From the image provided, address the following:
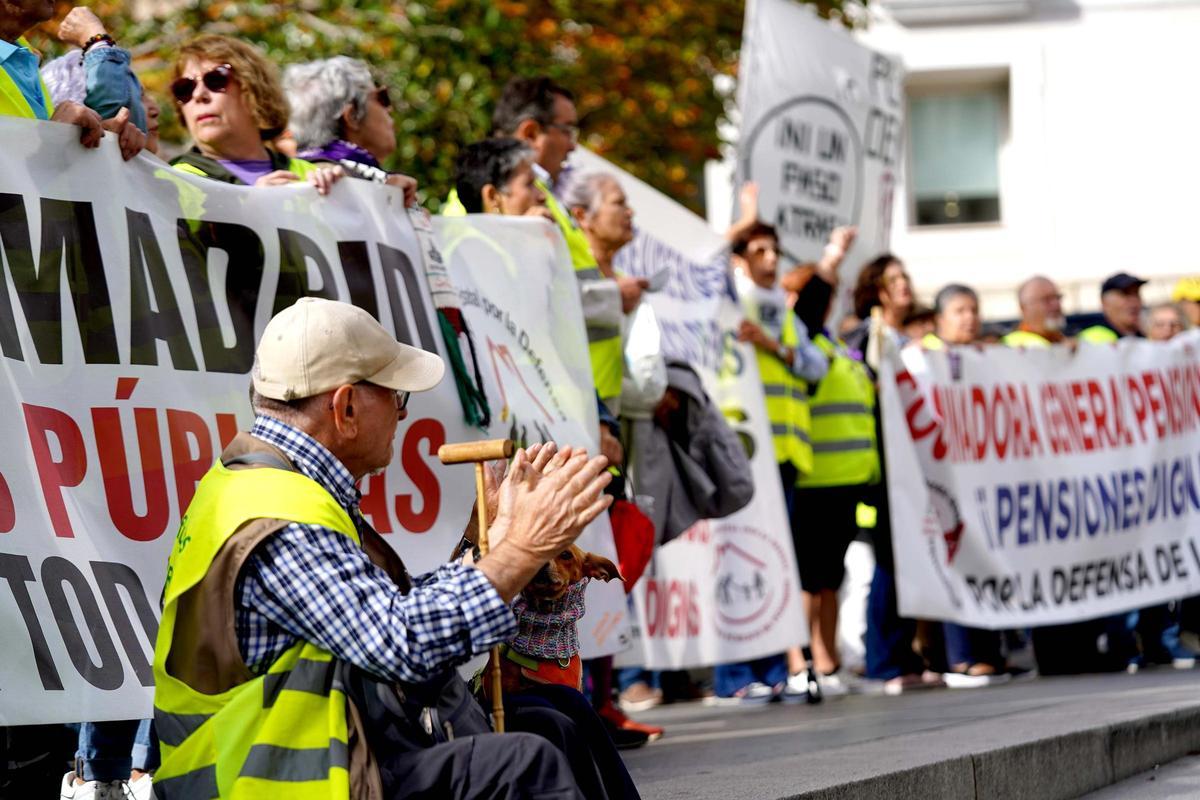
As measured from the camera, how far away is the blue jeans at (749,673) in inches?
338

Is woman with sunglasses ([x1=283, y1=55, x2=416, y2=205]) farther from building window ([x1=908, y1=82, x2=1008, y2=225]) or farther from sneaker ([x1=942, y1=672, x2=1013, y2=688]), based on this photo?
building window ([x1=908, y1=82, x2=1008, y2=225])

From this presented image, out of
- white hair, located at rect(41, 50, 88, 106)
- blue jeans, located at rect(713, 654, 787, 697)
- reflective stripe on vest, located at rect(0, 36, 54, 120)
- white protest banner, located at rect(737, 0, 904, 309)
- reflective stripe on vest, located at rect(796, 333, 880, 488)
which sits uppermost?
white protest banner, located at rect(737, 0, 904, 309)

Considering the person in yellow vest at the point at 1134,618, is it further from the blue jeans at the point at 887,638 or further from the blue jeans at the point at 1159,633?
the blue jeans at the point at 887,638

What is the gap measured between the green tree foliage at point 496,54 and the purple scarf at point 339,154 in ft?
19.1

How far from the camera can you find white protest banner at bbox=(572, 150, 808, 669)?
27.0ft

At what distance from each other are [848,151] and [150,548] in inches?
268

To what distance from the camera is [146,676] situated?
4.55 metres

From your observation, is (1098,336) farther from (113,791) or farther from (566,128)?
(113,791)

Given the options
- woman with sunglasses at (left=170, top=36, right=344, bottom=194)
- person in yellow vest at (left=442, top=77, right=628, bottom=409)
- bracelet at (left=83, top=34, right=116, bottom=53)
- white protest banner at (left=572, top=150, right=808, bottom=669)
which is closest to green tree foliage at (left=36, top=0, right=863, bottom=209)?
white protest banner at (left=572, top=150, right=808, bottom=669)

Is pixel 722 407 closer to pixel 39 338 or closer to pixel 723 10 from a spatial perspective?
pixel 39 338

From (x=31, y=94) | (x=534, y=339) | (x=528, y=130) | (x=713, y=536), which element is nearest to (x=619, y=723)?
(x=534, y=339)

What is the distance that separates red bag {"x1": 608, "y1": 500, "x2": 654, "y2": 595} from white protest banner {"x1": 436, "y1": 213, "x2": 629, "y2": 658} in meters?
0.04

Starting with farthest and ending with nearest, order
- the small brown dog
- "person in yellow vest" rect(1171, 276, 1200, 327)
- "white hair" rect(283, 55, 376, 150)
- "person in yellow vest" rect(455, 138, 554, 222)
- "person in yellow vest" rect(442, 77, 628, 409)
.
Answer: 1. "person in yellow vest" rect(1171, 276, 1200, 327)
2. "person in yellow vest" rect(442, 77, 628, 409)
3. "person in yellow vest" rect(455, 138, 554, 222)
4. "white hair" rect(283, 55, 376, 150)
5. the small brown dog

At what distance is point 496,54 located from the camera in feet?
49.6
